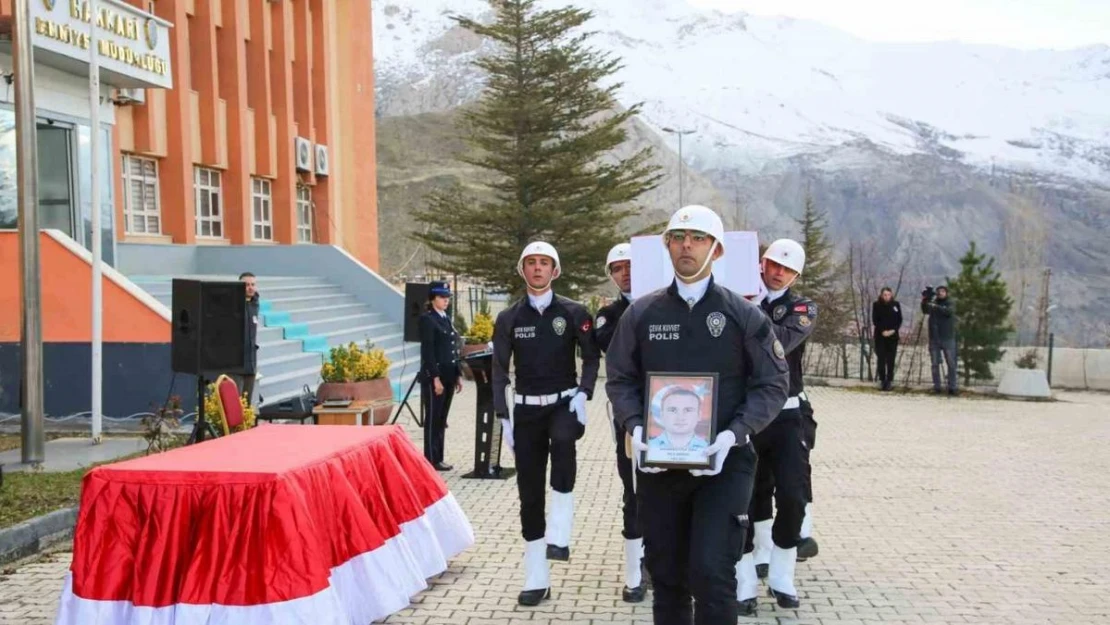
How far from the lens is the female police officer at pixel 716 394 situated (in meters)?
4.45

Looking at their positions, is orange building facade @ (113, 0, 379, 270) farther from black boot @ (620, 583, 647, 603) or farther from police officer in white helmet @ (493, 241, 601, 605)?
black boot @ (620, 583, 647, 603)

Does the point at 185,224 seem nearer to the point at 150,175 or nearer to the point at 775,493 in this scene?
the point at 150,175

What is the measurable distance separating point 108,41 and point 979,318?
1756 centimetres

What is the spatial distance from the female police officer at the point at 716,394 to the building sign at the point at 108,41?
10449 mm

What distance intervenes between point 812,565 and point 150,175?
19010mm

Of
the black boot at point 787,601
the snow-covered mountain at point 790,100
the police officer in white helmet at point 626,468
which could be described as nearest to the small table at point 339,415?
the police officer in white helmet at point 626,468

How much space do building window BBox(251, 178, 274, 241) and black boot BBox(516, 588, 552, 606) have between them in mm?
22648

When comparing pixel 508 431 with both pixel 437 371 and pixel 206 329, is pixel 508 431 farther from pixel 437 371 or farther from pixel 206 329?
pixel 437 371

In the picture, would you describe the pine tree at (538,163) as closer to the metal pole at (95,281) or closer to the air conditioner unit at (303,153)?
the air conditioner unit at (303,153)

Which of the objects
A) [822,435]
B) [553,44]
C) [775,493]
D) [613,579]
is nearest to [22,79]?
[613,579]

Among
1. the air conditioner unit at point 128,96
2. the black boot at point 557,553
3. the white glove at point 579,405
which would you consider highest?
the air conditioner unit at point 128,96

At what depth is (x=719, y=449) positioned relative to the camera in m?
4.32

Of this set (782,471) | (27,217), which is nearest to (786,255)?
(782,471)

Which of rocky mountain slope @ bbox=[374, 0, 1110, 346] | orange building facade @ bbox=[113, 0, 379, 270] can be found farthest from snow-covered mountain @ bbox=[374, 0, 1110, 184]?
orange building facade @ bbox=[113, 0, 379, 270]
